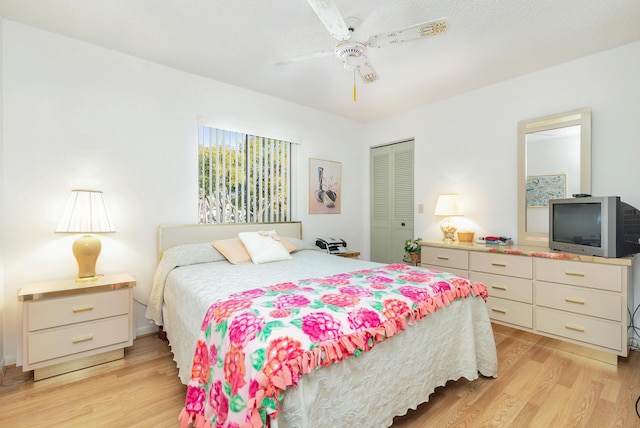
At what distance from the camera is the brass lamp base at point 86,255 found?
7.49 ft

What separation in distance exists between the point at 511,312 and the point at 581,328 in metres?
0.50

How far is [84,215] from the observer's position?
2.26 meters

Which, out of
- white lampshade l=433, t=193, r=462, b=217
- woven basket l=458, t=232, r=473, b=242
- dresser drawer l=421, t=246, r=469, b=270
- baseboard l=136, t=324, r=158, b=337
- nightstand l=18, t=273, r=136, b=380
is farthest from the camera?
white lampshade l=433, t=193, r=462, b=217

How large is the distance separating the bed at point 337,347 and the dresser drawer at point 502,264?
96 centimetres

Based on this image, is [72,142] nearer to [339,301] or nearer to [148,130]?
[148,130]

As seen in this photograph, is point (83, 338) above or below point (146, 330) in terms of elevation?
above

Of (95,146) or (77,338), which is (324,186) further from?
(77,338)

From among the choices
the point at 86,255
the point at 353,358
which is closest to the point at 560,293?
the point at 353,358

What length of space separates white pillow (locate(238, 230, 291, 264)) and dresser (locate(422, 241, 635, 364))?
6.09 feet

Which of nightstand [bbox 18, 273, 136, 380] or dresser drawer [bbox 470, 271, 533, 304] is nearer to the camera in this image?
nightstand [bbox 18, 273, 136, 380]

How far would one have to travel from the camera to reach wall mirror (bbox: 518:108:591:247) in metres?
2.73

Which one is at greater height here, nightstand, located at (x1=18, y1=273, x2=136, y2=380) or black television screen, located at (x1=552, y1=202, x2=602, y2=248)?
black television screen, located at (x1=552, y1=202, x2=602, y2=248)

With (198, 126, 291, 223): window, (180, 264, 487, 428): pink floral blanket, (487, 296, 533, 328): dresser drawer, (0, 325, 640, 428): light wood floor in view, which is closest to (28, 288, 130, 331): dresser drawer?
(0, 325, 640, 428): light wood floor

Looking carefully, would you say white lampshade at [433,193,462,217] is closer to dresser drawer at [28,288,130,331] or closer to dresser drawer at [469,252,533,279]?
dresser drawer at [469,252,533,279]
